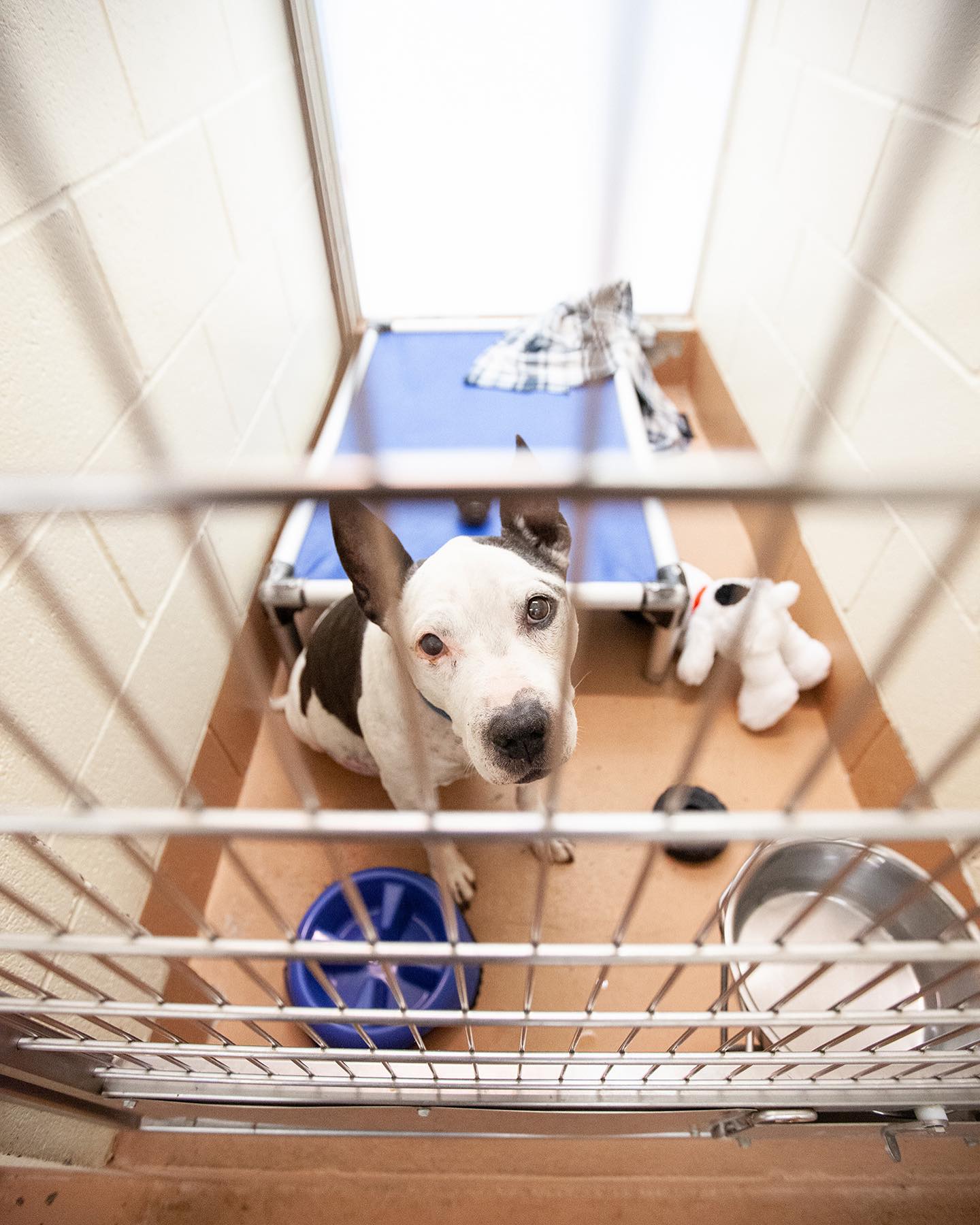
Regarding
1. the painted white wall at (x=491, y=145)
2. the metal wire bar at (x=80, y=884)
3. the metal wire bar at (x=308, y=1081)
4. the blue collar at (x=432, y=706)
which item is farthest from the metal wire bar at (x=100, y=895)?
the painted white wall at (x=491, y=145)

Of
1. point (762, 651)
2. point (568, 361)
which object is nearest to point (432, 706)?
point (762, 651)

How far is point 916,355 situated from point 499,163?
165cm

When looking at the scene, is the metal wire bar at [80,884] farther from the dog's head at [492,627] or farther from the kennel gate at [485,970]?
the dog's head at [492,627]

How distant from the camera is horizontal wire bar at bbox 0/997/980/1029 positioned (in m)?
0.70

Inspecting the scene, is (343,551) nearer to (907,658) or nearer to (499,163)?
(907,658)

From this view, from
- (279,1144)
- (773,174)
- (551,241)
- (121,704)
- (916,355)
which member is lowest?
(279,1144)

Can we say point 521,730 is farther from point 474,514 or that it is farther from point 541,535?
point 474,514

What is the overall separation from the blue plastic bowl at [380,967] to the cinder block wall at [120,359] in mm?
284

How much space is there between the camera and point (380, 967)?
1247mm

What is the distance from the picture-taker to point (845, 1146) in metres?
1.07

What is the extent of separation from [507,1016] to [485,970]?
0.64 metres

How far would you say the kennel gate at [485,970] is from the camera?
0.37 metres

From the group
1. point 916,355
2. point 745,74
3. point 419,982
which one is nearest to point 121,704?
point 419,982

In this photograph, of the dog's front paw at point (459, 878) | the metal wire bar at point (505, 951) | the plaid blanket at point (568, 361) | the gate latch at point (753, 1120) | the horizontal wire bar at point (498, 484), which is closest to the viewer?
the horizontal wire bar at point (498, 484)
